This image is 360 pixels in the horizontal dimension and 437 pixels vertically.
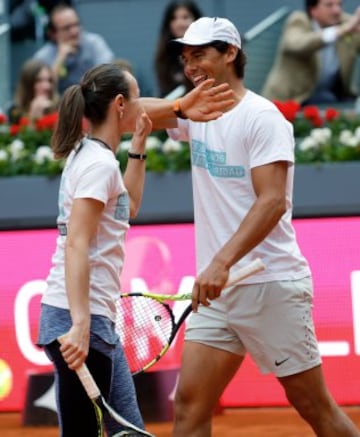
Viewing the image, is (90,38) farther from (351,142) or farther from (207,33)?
(207,33)

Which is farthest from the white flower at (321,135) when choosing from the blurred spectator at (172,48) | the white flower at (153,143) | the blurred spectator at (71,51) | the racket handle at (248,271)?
the racket handle at (248,271)

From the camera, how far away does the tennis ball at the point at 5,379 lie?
22.1 ft

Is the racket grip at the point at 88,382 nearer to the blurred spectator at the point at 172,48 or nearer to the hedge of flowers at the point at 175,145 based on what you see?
the hedge of flowers at the point at 175,145

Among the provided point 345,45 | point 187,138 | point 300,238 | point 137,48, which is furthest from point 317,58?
point 187,138

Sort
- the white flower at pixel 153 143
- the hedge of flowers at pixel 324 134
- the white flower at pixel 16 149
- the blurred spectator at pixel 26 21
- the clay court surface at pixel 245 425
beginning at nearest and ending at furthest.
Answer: the clay court surface at pixel 245 425
the hedge of flowers at pixel 324 134
the white flower at pixel 153 143
the white flower at pixel 16 149
the blurred spectator at pixel 26 21

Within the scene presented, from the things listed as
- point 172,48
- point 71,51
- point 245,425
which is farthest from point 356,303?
point 71,51

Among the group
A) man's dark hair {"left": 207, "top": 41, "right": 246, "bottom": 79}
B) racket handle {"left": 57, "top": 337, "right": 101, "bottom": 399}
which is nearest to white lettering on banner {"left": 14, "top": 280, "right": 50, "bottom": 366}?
man's dark hair {"left": 207, "top": 41, "right": 246, "bottom": 79}

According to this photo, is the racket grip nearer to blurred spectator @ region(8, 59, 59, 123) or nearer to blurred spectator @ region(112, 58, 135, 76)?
blurred spectator @ region(112, 58, 135, 76)

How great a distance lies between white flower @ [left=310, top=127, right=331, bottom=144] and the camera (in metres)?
8.05

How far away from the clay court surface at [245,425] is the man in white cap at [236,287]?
72.6 inches

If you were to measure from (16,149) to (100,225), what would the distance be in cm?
467

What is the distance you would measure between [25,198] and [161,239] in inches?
67.3

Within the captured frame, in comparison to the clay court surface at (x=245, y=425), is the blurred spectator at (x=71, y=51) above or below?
above

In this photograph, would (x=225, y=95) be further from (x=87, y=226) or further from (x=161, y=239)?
(x=161, y=239)
